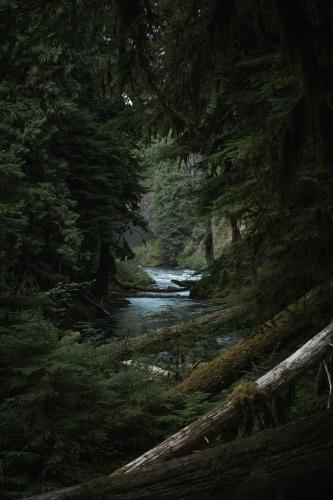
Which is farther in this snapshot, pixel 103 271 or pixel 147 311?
pixel 103 271

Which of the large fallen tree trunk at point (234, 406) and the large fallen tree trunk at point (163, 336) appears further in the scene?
the large fallen tree trunk at point (163, 336)

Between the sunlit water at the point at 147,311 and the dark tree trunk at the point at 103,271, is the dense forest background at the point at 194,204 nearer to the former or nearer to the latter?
the sunlit water at the point at 147,311

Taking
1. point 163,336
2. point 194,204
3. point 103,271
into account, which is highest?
point 194,204

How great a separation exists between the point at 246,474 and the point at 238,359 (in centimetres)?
318

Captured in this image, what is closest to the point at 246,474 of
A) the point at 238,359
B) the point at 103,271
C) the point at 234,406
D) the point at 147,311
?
the point at 234,406

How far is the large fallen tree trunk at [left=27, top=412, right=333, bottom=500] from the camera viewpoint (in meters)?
3.01

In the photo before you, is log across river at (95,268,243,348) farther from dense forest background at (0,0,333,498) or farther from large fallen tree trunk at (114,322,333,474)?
large fallen tree trunk at (114,322,333,474)

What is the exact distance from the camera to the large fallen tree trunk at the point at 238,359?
600cm

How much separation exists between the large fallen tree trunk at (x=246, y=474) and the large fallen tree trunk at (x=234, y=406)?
67cm

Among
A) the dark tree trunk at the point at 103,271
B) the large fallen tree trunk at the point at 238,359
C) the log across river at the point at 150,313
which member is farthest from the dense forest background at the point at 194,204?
the dark tree trunk at the point at 103,271

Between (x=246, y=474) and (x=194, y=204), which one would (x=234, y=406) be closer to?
(x=246, y=474)

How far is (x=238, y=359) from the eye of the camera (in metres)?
6.20

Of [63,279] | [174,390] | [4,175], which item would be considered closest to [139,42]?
[4,175]

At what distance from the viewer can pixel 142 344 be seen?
7.64m
